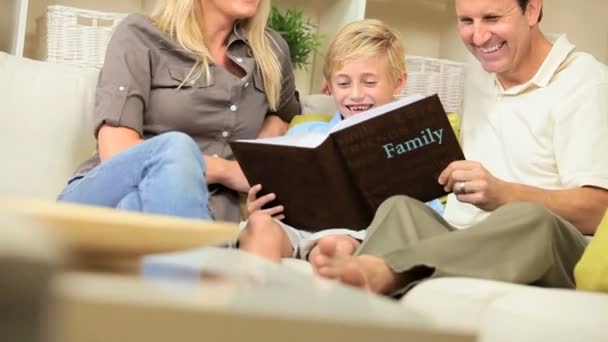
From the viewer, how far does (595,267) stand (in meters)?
1.31

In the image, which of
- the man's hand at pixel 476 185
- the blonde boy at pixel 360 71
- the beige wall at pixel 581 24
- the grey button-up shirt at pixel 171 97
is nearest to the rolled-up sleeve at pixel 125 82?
the grey button-up shirt at pixel 171 97

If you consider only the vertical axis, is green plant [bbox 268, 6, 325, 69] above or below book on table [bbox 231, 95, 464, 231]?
above

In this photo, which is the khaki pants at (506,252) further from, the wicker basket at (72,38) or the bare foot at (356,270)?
the wicker basket at (72,38)

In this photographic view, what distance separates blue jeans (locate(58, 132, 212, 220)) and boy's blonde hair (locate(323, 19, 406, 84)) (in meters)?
0.62

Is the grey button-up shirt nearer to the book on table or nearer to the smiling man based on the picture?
the book on table

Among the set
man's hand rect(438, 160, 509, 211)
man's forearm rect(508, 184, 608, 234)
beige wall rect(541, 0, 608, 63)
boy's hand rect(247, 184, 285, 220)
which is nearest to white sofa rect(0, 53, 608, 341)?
boy's hand rect(247, 184, 285, 220)

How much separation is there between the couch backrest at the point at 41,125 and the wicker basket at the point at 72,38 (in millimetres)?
262

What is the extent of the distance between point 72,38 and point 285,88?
571mm

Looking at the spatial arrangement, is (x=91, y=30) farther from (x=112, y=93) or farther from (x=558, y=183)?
(x=558, y=183)

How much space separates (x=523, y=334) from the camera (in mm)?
1124

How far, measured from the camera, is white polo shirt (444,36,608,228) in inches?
69.2

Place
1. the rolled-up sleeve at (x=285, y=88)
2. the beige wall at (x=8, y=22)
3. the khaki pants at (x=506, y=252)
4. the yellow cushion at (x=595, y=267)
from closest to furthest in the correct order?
the yellow cushion at (x=595, y=267), the khaki pants at (x=506, y=252), the rolled-up sleeve at (x=285, y=88), the beige wall at (x=8, y=22)

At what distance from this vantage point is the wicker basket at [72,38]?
2.30m

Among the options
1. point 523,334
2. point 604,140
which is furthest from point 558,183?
point 523,334
